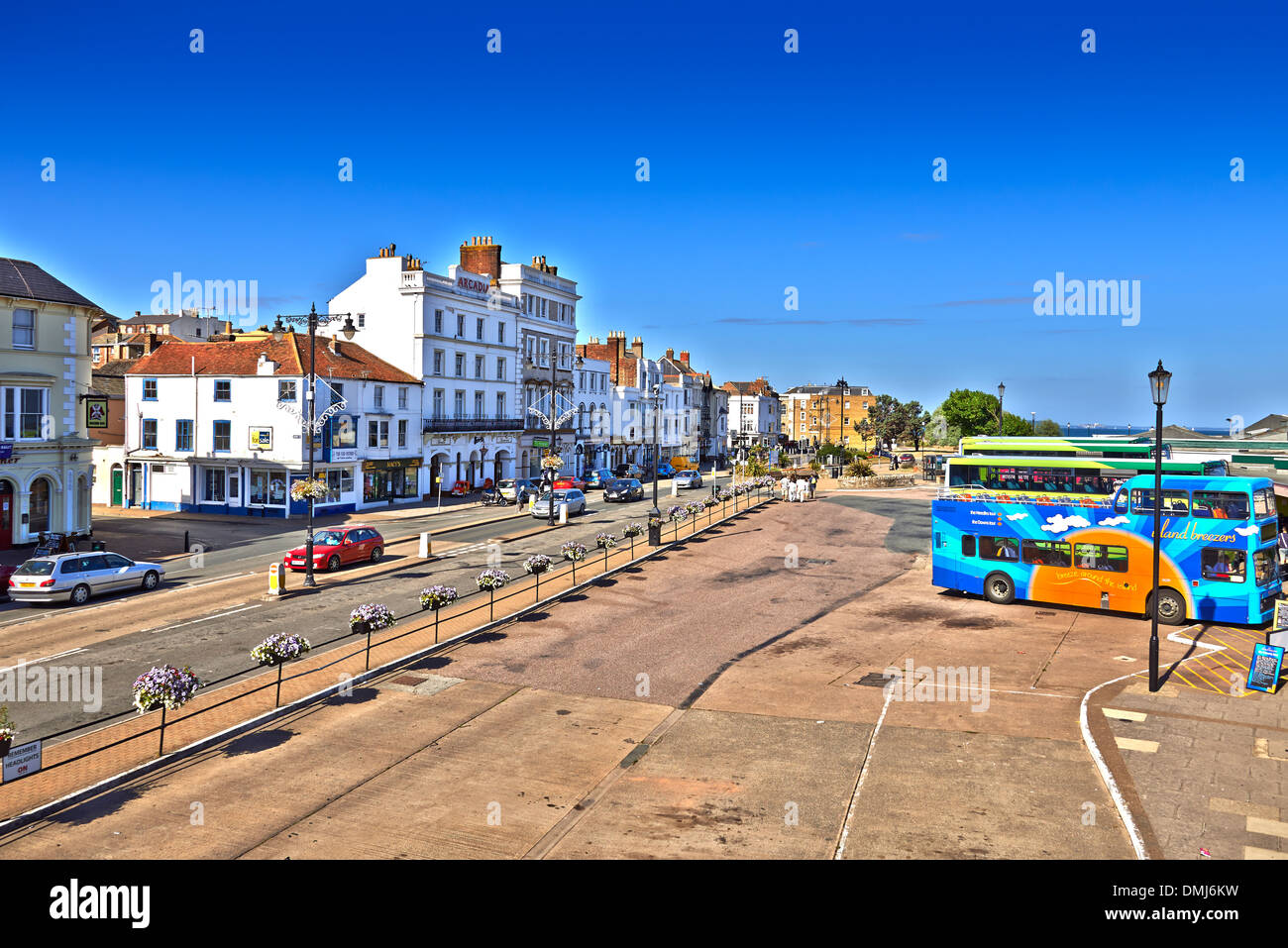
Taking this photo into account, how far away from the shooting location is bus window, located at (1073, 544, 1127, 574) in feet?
86.3

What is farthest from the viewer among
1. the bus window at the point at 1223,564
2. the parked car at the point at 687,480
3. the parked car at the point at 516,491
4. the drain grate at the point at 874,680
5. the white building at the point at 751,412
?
the white building at the point at 751,412

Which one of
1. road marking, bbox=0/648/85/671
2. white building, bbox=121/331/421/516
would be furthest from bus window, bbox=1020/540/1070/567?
white building, bbox=121/331/421/516

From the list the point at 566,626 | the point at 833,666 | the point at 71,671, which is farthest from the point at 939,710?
the point at 71,671

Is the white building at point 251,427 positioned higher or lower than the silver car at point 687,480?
higher

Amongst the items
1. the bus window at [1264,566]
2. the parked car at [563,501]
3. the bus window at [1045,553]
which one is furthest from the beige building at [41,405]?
the bus window at [1264,566]

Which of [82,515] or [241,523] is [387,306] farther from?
[82,515]

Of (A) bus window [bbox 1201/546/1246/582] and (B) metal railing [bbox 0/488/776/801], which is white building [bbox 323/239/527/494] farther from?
(A) bus window [bbox 1201/546/1246/582]

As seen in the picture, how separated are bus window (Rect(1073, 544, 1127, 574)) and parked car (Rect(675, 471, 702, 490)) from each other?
143 feet

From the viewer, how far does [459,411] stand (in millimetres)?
65062

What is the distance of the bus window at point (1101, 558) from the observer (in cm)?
2631

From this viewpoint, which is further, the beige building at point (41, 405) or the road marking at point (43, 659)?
the beige building at point (41, 405)

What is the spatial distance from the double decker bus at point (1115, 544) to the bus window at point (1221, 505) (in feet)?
0.08

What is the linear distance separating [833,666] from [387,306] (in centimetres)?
4794

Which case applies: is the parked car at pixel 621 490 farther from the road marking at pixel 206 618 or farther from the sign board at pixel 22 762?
the sign board at pixel 22 762
